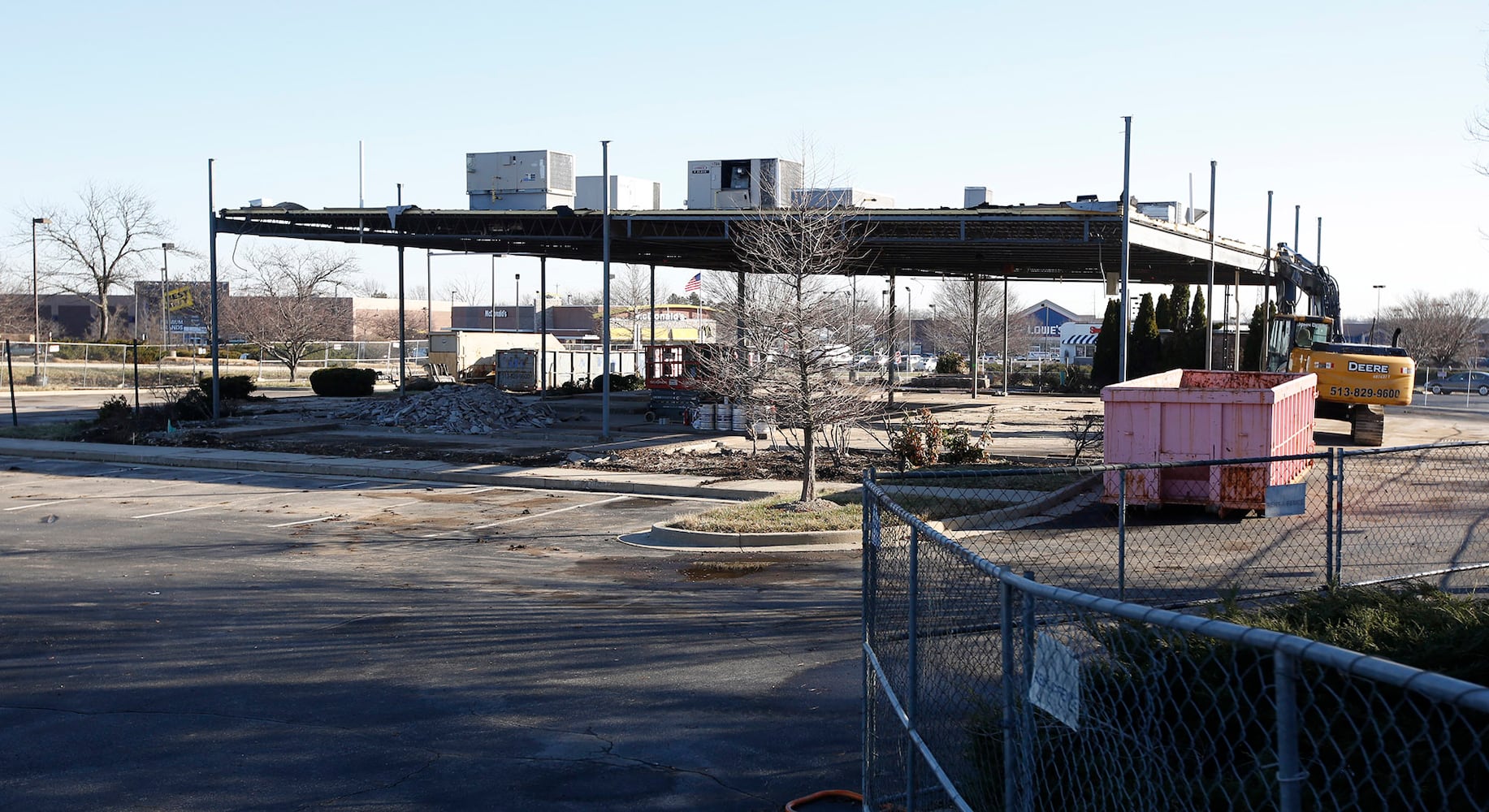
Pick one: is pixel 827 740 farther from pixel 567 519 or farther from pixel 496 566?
pixel 567 519

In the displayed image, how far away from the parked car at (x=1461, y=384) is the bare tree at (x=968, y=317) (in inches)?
980

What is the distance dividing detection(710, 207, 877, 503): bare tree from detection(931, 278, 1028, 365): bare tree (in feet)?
172

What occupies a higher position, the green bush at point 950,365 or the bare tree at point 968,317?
the bare tree at point 968,317

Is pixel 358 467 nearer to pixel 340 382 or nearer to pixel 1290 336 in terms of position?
pixel 1290 336

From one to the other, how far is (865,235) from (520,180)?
11.9 meters

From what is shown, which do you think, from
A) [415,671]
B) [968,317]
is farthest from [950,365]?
[415,671]

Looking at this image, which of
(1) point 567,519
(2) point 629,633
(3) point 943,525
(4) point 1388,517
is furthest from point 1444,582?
(1) point 567,519

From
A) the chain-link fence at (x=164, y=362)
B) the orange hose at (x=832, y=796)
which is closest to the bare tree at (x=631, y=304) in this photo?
the chain-link fence at (x=164, y=362)

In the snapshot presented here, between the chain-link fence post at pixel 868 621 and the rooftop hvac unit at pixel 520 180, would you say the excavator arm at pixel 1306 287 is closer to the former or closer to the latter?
the rooftop hvac unit at pixel 520 180

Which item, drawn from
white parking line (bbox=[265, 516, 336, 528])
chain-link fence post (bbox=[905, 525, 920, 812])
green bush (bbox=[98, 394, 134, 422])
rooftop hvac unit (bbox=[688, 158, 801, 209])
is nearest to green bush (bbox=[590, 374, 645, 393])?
rooftop hvac unit (bbox=[688, 158, 801, 209])

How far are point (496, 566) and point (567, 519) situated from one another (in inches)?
166

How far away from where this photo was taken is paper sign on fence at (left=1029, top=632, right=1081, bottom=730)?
348 centimetres

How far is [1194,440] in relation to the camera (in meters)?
17.5

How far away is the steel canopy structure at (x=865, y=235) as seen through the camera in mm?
28953
